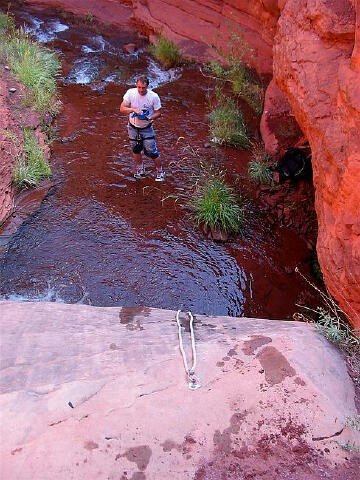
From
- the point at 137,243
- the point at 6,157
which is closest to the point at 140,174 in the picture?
the point at 137,243

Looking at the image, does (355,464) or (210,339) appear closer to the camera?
(355,464)

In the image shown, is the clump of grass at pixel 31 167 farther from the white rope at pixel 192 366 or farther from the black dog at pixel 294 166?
the white rope at pixel 192 366

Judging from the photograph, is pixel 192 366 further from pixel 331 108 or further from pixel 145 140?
pixel 145 140

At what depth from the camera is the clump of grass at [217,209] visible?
5906 millimetres

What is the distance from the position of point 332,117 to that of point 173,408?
2.62 meters

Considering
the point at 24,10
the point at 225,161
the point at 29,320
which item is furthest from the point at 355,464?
the point at 24,10

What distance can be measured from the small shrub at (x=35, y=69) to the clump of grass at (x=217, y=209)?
362 cm

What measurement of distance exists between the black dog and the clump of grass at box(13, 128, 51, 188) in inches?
123

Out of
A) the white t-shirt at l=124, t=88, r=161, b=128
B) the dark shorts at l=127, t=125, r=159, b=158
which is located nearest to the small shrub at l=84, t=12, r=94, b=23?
the dark shorts at l=127, t=125, r=159, b=158

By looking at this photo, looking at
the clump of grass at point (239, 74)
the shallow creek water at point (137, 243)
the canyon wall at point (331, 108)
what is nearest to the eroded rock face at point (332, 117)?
the canyon wall at point (331, 108)

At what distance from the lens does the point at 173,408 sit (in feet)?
8.54

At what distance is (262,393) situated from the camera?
2.66 metres

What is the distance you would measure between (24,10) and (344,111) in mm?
12176

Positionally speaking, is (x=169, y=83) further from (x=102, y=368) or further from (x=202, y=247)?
(x=102, y=368)
